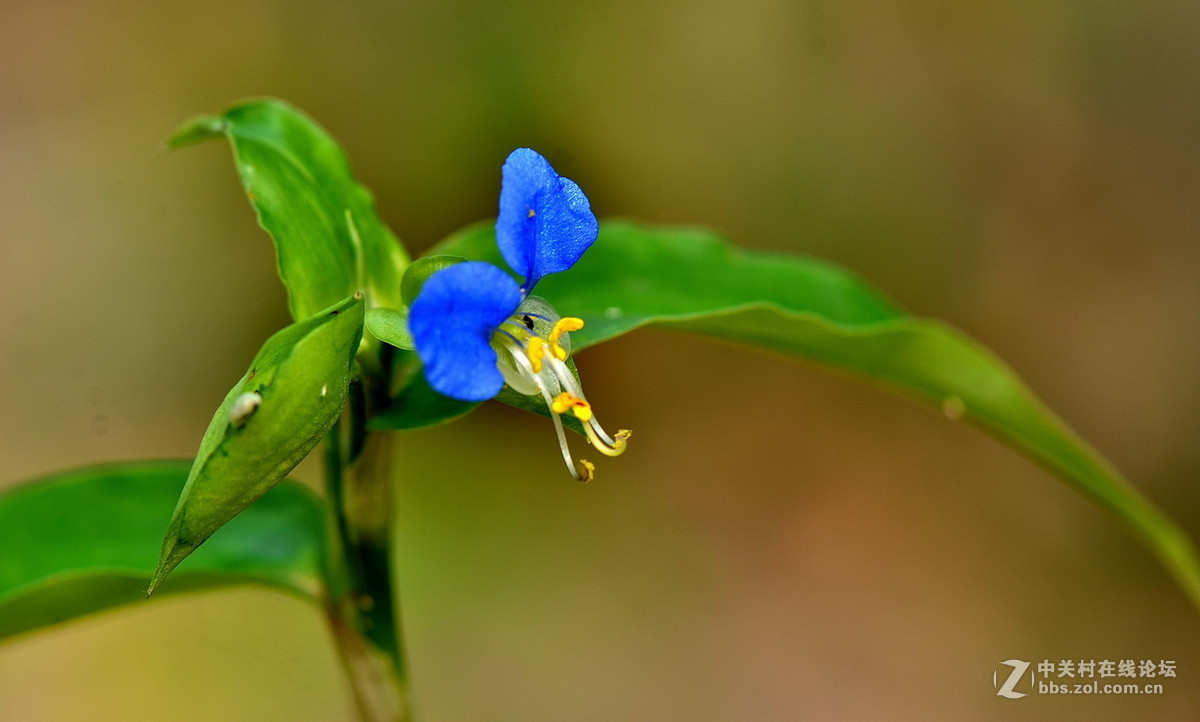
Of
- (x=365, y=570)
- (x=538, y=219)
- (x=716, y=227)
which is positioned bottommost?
(x=365, y=570)

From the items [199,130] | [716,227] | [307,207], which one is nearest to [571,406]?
[307,207]

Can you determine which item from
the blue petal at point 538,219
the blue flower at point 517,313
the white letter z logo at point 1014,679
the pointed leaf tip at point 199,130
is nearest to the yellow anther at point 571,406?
the blue flower at point 517,313

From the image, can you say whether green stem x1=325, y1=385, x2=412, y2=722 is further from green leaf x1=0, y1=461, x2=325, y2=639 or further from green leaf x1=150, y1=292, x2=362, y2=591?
green leaf x1=150, y1=292, x2=362, y2=591

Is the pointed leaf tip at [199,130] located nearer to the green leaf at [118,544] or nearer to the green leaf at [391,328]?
the green leaf at [391,328]

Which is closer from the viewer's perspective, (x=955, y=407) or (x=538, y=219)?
(x=538, y=219)

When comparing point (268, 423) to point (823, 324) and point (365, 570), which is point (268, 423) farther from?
point (823, 324)

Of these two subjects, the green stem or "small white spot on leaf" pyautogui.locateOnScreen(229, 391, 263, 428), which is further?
the green stem

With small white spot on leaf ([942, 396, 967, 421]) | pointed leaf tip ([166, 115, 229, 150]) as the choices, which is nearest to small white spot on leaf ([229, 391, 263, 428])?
pointed leaf tip ([166, 115, 229, 150])
